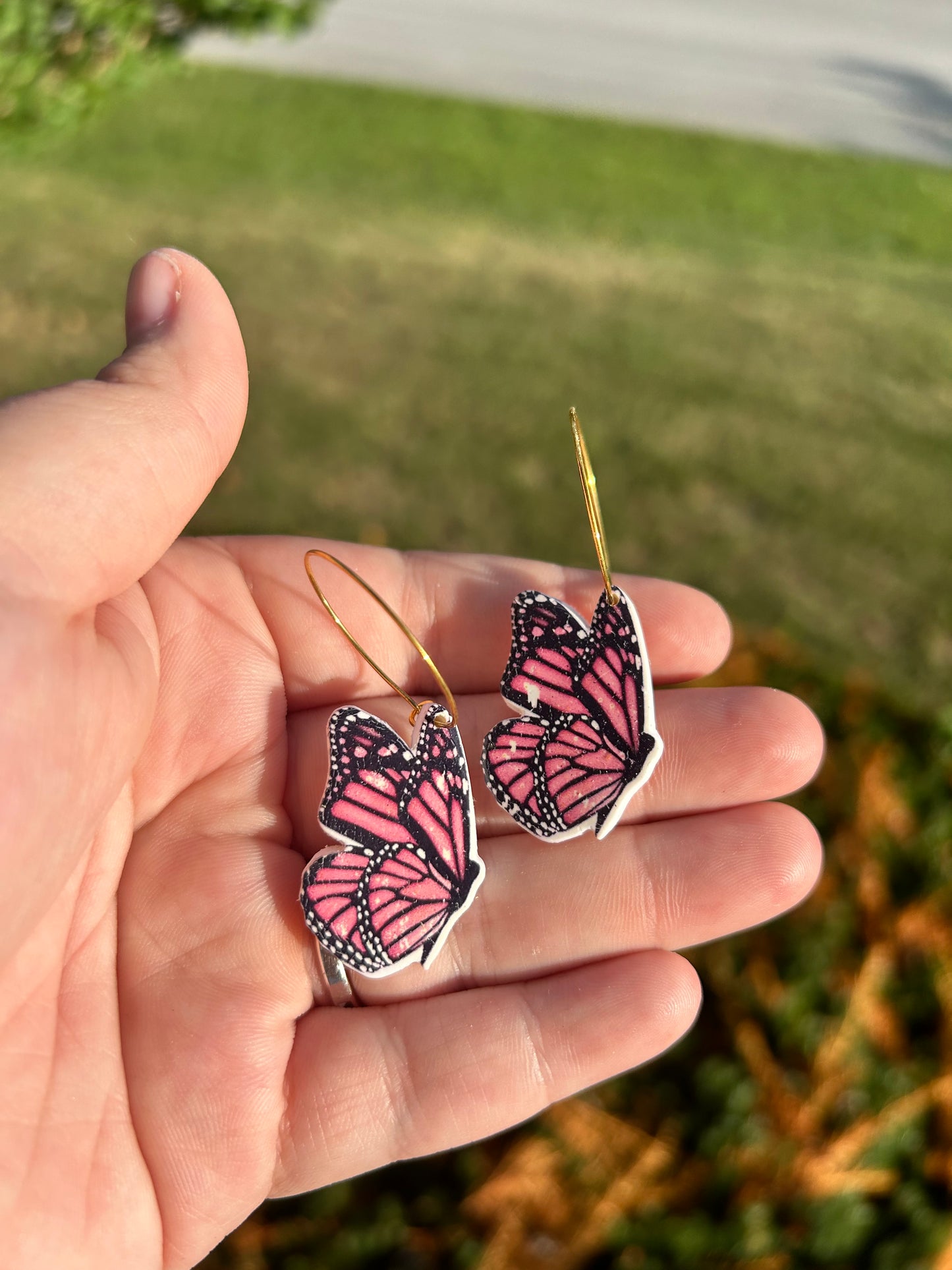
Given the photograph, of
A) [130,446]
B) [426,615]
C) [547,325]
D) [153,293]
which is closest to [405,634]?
[426,615]

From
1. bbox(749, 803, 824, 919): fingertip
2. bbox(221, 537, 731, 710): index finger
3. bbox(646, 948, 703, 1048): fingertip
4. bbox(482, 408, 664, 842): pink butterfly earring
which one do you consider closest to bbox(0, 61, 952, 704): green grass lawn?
bbox(221, 537, 731, 710): index finger

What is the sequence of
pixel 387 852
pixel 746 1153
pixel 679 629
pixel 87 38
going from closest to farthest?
pixel 387 852 → pixel 746 1153 → pixel 679 629 → pixel 87 38

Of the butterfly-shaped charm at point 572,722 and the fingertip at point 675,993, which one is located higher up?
the butterfly-shaped charm at point 572,722

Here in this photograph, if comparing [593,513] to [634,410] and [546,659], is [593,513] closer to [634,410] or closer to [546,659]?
[546,659]

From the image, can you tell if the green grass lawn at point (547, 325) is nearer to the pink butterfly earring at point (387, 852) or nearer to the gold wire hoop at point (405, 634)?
the gold wire hoop at point (405, 634)

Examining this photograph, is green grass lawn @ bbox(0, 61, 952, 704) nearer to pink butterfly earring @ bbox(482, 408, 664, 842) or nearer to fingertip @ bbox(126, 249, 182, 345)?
pink butterfly earring @ bbox(482, 408, 664, 842)

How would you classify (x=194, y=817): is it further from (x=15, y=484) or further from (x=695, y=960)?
(x=695, y=960)

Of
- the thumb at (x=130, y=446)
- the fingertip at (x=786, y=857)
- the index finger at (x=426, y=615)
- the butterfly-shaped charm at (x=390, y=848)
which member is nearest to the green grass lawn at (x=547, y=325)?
the index finger at (x=426, y=615)
